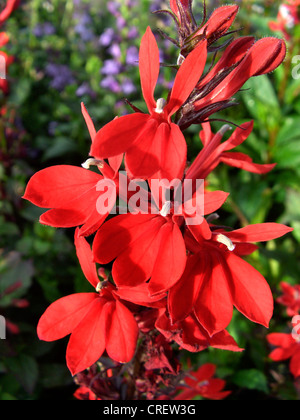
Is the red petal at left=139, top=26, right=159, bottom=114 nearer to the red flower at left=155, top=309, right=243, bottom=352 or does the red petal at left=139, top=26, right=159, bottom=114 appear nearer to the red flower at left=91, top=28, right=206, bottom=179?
the red flower at left=91, top=28, right=206, bottom=179

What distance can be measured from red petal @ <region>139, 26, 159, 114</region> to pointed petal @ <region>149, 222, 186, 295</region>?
231 mm

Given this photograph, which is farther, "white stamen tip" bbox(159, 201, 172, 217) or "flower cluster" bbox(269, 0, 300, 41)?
"flower cluster" bbox(269, 0, 300, 41)

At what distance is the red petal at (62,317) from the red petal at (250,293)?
10.6 inches

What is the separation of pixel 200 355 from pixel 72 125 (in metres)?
1.64

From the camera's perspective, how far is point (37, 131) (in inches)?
105

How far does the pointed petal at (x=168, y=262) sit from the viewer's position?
0.55 m

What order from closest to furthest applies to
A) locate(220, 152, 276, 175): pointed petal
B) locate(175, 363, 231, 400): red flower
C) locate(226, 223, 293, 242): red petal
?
locate(226, 223, 293, 242): red petal → locate(220, 152, 276, 175): pointed petal → locate(175, 363, 231, 400): red flower

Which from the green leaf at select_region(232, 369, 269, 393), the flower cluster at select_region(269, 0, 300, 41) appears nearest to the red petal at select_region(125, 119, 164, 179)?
the green leaf at select_region(232, 369, 269, 393)

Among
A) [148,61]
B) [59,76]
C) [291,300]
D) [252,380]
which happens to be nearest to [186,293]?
[148,61]

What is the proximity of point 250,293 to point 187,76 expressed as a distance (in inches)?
14.1

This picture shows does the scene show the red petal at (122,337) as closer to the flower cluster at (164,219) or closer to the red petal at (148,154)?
the flower cluster at (164,219)

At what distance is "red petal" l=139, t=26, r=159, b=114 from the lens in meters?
0.58

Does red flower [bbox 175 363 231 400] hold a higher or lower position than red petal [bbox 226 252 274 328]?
lower
